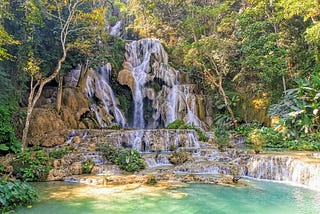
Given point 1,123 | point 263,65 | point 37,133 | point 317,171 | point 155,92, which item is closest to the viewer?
point 317,171

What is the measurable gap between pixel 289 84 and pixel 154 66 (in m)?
9.35

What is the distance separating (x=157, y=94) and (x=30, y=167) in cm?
1199

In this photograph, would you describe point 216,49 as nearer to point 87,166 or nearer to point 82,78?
point 82,78

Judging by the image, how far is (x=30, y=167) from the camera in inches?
389

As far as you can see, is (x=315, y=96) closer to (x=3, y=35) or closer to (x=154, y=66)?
(x=3, y=35)

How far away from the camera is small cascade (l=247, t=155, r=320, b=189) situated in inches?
362

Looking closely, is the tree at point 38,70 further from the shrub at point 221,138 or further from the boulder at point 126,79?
the shrub at point 221,138

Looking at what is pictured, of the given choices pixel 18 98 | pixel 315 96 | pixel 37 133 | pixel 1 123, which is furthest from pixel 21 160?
pixel 315 96

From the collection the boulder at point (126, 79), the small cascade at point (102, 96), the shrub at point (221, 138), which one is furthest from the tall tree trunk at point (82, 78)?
the shrub at point (221, 138)

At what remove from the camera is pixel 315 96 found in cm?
788

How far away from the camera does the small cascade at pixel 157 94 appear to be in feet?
66.3

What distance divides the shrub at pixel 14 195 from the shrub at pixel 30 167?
2.85 m

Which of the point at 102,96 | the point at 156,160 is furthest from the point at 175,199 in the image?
the point at 102,96

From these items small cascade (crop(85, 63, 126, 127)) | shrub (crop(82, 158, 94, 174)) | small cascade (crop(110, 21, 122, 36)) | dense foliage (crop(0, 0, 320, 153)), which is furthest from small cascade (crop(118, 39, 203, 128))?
small cascade (crop(110, 21, 122, 36))
